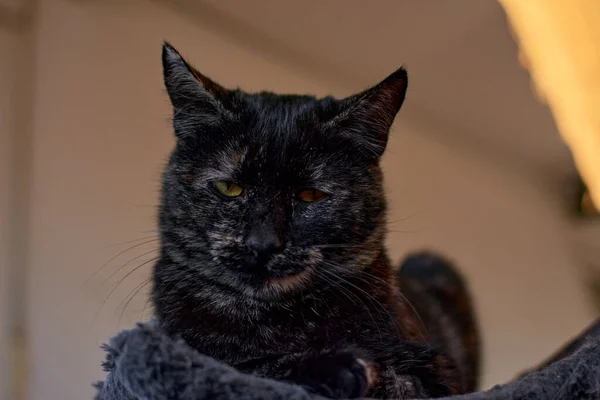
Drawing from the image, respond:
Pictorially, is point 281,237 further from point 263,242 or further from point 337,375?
point 337,375

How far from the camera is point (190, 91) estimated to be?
2.66 feet

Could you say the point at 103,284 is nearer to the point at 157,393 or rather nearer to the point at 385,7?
the point at 157,393

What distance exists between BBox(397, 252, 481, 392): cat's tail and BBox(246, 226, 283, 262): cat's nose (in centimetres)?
49

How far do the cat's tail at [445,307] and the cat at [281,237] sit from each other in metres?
0.32

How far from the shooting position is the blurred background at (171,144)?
1364 mm

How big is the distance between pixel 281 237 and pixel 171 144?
1.06 m

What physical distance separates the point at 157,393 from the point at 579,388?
0.47 metres

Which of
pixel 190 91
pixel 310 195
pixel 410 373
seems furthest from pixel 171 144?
pixel 410 373

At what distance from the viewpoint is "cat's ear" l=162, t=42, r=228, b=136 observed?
784 mm

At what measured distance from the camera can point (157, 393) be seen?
21.5 inches

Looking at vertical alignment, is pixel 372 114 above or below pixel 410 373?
above

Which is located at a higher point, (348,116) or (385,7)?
(385,7)

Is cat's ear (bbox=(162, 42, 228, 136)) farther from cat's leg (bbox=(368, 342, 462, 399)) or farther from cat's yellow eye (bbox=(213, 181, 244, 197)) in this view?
cat's leg (bbox=(368, 342, 462, 399))

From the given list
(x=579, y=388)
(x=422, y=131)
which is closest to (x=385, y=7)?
(x=422, y=131)
